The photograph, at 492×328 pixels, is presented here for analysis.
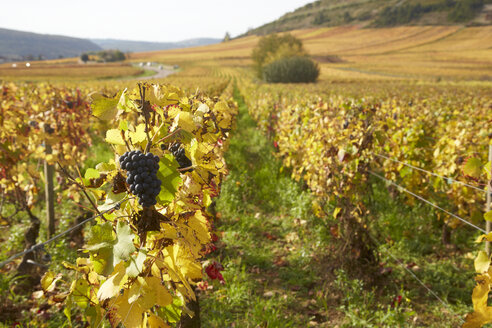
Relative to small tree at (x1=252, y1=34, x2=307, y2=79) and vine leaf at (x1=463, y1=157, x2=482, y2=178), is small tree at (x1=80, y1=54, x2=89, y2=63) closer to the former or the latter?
small tree at (x1=252, y1=34, x2=307, y2=79)

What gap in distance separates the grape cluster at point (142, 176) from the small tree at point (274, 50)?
122ft

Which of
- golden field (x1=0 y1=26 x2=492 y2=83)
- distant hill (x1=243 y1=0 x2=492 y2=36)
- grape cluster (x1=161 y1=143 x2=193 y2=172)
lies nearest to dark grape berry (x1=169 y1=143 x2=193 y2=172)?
grape cluster (x1=161 y1=143 x2=193 y2=172)

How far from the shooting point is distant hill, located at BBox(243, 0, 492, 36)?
252 ft

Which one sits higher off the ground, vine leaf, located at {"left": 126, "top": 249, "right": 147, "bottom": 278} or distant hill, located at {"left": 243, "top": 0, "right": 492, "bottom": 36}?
distant hill, located at {"left": 243, "top": 0, "right": 492, "bottom": 36}

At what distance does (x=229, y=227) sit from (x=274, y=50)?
38592 millimetres

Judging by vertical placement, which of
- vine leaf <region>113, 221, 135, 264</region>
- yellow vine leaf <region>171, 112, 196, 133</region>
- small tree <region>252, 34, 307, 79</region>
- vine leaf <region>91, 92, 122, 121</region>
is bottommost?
vine leaf <region>113, 221, 135, 264</region>

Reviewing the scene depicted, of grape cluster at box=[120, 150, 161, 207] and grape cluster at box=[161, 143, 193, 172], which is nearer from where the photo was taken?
grape cluster at box=[120, 150, 161, 207]

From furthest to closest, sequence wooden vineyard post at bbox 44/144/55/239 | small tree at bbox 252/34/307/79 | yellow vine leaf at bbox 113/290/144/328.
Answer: small tree at bbox 252/34/307/79 → wooden vineyard post at bbox 44/144/55/239 → yellow vine leaf at bbox 113/290/144/328

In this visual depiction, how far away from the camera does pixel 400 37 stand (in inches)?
2958

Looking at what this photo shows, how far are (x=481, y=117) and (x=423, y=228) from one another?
7.10 ft

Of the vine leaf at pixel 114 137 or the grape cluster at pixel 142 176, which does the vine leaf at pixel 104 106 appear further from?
the grape cluster at pixel 142 176

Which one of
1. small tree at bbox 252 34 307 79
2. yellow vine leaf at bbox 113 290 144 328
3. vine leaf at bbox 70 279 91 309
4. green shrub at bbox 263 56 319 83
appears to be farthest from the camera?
small tree at bbox 252 34 307 79

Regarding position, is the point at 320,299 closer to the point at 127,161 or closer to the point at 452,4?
the point at 127,161

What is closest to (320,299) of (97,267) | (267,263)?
(267,263)
